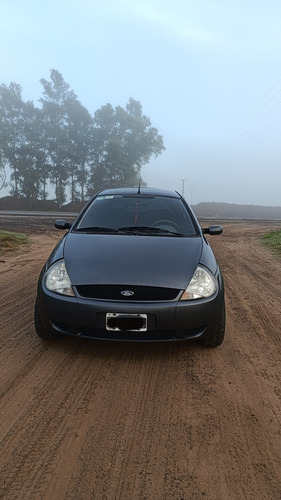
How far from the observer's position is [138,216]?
4.46 meters

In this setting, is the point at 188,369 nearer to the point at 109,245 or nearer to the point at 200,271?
the point at 200,271

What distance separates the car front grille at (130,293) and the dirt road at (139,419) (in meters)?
0.61

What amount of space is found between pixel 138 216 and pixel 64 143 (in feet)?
161

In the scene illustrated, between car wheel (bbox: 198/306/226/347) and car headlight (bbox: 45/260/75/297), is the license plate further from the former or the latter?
car wheel (bbox: 198/306/226/347)

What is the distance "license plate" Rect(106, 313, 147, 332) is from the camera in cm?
298

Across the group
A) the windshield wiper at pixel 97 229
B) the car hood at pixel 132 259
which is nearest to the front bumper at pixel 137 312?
the car hood at pixel 132 259

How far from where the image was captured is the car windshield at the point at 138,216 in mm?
4215

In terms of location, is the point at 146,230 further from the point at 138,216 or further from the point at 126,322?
the point at 126,322

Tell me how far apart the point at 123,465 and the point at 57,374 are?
1.16 metres

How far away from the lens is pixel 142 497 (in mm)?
1794

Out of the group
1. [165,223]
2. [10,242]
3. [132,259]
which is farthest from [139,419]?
[10,242]

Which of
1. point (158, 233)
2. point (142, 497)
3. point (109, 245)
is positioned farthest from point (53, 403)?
point (158, 233)

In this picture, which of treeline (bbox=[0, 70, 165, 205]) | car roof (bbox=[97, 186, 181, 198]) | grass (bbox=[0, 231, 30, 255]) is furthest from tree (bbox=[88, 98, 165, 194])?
car roof (bbox=[97, 186, 181, 198])

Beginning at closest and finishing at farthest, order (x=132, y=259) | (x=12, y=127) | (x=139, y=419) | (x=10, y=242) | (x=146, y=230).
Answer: (x=139, y=419), (x=132, y=259), (x=146, y=230), (x=10, y=242), (x=12, y=127)
